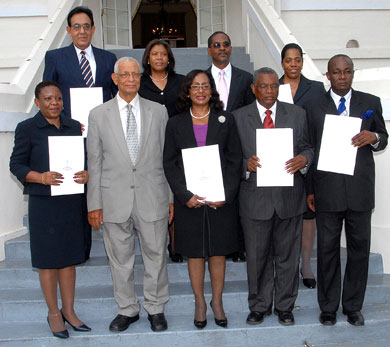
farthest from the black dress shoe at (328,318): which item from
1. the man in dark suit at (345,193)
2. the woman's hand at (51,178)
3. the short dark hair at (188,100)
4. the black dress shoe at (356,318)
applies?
the woman's hand at (51,178)

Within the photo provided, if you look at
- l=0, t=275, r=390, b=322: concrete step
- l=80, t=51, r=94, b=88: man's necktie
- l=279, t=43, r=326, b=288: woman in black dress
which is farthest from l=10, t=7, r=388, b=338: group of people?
l=80, t=51, r=94, b=88: man's necktie

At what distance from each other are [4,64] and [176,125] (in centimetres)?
661

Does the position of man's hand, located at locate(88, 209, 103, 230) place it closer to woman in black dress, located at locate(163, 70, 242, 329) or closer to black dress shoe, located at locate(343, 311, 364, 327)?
woman in black dress, located at locate(163, 70, 242, 329)

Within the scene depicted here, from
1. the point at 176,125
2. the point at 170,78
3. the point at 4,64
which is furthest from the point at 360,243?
the point at 4,64

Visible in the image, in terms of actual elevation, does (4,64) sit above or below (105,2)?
below

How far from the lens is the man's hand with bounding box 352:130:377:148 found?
4.25 m

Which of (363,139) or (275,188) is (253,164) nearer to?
(275,188)

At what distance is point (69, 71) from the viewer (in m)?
5.05

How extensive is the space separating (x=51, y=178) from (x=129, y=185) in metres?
0.64

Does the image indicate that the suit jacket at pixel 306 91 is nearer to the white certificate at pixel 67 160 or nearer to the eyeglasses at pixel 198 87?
the eyeglasses at pixel 198 87

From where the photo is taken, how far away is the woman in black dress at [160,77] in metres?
5.04

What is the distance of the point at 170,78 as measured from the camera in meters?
5.24

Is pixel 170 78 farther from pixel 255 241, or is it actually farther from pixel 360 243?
pixel 360 243

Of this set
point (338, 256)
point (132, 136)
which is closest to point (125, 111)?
point (132, 136)
